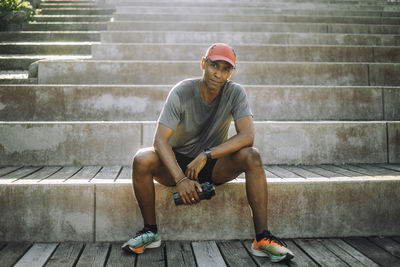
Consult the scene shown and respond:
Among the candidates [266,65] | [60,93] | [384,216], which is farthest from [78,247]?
[266,65]

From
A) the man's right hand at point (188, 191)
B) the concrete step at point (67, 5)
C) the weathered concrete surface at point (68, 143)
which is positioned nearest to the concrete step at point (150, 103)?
the weathered concrete surface at point (68, 143)

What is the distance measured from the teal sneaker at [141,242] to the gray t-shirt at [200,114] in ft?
1.92

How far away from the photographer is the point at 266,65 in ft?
12.7

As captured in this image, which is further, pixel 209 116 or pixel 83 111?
pixel 83 111

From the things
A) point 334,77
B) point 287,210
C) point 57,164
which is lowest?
point 287,210

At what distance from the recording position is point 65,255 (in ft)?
6.05

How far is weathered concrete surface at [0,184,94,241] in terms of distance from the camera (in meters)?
2.01

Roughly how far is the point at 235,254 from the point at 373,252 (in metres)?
0.87

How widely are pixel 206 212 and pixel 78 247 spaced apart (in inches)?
34.0

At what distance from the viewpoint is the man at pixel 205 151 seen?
1883mm

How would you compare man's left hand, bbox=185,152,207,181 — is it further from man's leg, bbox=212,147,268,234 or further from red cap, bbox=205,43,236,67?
red cap, bbox=205,43,236,67

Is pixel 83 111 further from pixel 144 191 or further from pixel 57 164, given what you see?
pixel 144 191

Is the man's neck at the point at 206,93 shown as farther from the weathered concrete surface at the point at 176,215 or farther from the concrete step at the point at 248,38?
the concrete step at the point at 248,38

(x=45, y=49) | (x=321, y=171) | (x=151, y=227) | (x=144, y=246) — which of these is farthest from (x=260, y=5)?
(x=144, y=246)
